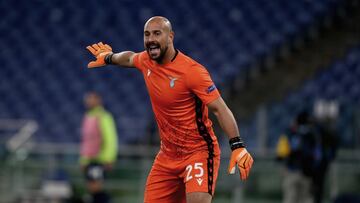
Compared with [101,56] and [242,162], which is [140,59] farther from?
[242,162]

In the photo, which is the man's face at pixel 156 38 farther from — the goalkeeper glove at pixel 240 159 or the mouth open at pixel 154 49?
the goalkeeper glove at pixel 240 159

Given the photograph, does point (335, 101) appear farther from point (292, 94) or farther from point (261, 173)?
point (292, 94)

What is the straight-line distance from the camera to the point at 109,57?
22.9 feet

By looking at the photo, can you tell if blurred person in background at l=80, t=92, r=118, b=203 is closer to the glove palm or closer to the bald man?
the bald man

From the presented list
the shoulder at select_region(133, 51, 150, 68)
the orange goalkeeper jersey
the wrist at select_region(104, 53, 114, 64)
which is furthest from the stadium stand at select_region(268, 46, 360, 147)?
the orange goalkeeper jersey

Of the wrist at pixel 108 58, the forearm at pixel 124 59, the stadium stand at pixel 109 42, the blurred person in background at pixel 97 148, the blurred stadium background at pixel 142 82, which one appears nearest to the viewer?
the forearm at pixel 124 59

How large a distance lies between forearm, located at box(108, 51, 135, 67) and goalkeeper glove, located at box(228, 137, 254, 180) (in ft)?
3.72

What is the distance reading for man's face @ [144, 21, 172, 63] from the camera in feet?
19.9

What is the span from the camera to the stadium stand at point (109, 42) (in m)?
16.5

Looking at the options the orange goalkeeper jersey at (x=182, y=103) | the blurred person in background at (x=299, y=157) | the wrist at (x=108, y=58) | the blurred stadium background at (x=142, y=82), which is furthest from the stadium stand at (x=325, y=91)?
the orange goalkeeper jersey at (x=182, y=103)

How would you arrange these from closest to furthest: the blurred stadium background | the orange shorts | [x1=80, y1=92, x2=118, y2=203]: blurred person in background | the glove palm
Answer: the glove palm, the orange shorts, [x1=80, y1=92, x2=118, y2=203]: blurred person in background, the blurred stadium background

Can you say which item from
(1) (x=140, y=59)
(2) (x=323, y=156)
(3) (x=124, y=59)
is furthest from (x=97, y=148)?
(1) (x=140, y=59)

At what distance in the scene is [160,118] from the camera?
6.34 metres

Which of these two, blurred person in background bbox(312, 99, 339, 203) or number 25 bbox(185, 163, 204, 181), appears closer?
number 25 bbox(185, 163, 204, 181)
